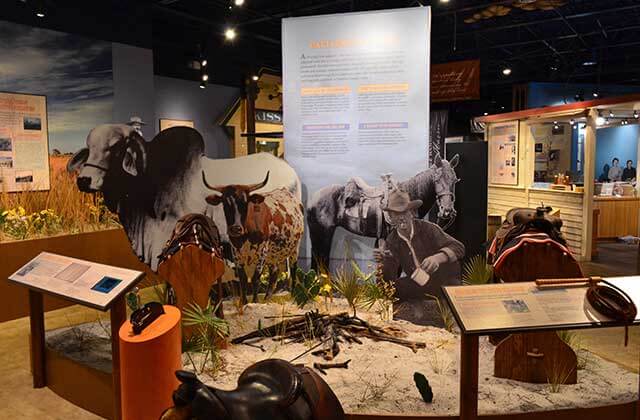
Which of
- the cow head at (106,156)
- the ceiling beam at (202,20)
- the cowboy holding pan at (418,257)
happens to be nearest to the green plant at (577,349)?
the cowboy holding pan at (418,257)

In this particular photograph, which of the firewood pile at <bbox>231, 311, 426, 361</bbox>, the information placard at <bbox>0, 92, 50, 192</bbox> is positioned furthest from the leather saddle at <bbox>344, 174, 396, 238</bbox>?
the information placard at <bbox>0, 92, 50, 192</bbox>

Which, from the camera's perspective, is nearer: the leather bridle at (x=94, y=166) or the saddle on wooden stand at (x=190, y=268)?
the saddle on wooden stand at (x=190, y=268)

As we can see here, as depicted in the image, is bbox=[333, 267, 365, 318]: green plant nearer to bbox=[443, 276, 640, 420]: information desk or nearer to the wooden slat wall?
bbox=[443, 276, 640, 420]: information desk

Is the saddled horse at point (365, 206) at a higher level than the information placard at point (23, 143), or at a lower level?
lower

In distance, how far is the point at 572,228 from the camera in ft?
27.6

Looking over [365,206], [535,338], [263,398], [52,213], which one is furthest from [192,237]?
[52,213]

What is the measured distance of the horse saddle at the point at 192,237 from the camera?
3.52m

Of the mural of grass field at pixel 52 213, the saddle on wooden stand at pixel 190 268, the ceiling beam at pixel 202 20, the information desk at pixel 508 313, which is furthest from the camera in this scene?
the ceiling beam at pixel 202 20

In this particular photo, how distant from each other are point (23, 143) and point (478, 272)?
606 cm

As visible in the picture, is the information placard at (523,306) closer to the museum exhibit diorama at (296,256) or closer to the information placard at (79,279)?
the museum exhibit diorama at (296,256)

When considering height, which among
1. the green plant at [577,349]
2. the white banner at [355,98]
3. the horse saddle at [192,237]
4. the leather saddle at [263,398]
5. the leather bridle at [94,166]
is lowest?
the green plant at [577,349]

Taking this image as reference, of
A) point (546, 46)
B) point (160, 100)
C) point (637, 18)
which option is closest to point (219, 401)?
point (160, 100)

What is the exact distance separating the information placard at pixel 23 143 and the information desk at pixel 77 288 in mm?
3571

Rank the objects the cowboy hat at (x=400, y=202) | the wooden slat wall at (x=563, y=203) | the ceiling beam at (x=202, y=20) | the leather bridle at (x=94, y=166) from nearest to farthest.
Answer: the leather bridle at (x=94, y=166), the cowboy hat at (x=400, y=202), the wooden slat wall at (x=563, y=203), the ceiling beam at (x=202, y=20)
